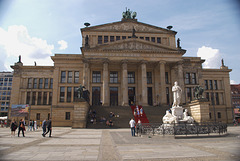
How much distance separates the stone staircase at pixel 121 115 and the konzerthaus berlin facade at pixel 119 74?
4.44m

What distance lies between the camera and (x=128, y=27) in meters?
46.7

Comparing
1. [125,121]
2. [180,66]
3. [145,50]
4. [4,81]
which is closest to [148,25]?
[145,50]

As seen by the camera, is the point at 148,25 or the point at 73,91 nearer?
the point at 73,91

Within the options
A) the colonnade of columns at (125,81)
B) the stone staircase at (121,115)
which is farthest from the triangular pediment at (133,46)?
the stone staircase at (121,115)

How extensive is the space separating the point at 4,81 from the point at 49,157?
11492 cm

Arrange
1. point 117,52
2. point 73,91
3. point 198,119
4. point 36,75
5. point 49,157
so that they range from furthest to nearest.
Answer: point 36,75 → point 73,91 → point 117,52 → point 198,119 → point 49,157

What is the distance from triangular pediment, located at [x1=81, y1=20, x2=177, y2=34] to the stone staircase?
71.6ft

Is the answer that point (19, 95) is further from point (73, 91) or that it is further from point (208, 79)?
point (208, 79)

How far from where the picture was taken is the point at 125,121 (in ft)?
97.6

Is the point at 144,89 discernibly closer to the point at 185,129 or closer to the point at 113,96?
the point at 113,96

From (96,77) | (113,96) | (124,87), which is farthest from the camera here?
(96,77)

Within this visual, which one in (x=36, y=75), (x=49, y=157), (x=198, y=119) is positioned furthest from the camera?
(x=36, y=75)

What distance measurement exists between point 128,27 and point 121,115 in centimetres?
2513

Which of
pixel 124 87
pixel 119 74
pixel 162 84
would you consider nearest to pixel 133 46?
pixel 119 74
